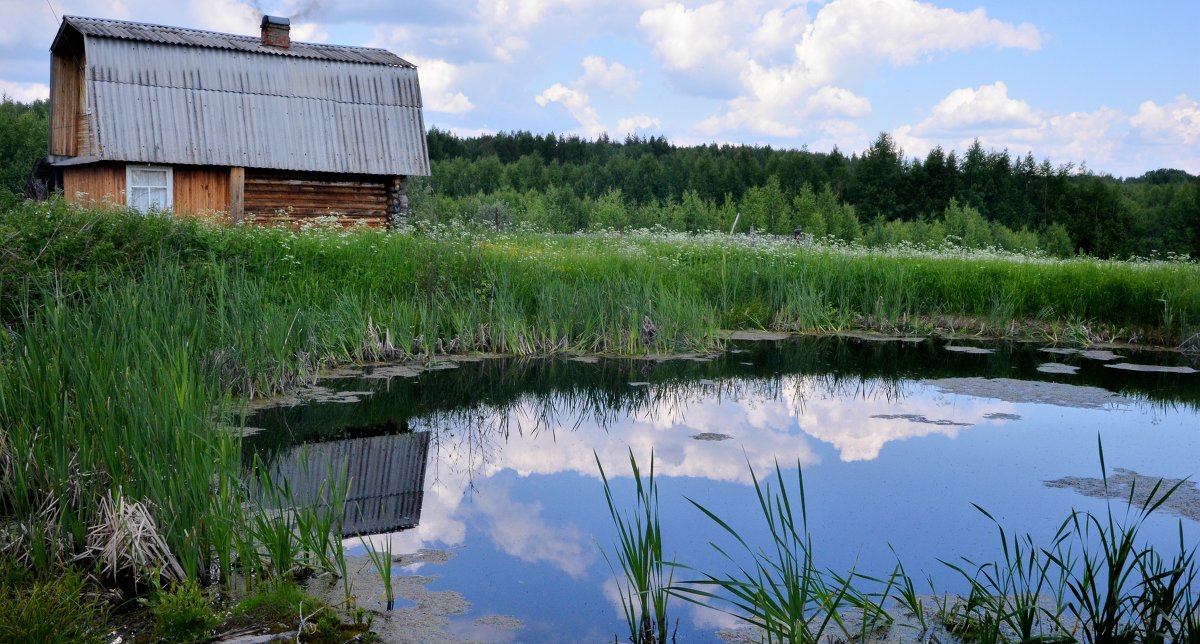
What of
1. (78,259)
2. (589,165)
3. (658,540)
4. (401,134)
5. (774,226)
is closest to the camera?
(658,540)

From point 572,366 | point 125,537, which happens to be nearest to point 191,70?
point 572,366

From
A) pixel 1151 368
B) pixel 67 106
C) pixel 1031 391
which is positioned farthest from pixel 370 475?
pixel 67 106

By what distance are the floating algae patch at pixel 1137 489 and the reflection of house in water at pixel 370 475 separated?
13.5 ft

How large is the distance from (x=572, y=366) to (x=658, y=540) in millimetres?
6604

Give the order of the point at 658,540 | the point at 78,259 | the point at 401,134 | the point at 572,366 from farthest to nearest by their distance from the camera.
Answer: the point at 401,134, the point at 572,366, the point at 78,259, the point at 658,540

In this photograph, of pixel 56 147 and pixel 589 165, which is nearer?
pixel 56 147

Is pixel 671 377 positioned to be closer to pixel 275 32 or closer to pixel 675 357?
pixel 675 357

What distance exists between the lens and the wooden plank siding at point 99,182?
17953 millimetres

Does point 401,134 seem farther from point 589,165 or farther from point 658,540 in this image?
point 589,165

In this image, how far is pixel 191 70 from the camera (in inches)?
728

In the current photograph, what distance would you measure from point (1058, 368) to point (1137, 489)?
4982mm

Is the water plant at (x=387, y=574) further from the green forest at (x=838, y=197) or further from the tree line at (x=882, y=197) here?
the tree line at (x=882, y=197)

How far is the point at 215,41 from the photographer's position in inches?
752

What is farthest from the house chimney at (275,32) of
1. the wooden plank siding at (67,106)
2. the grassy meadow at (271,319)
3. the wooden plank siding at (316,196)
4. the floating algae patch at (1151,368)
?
the floating algae patch at (1151,368)
